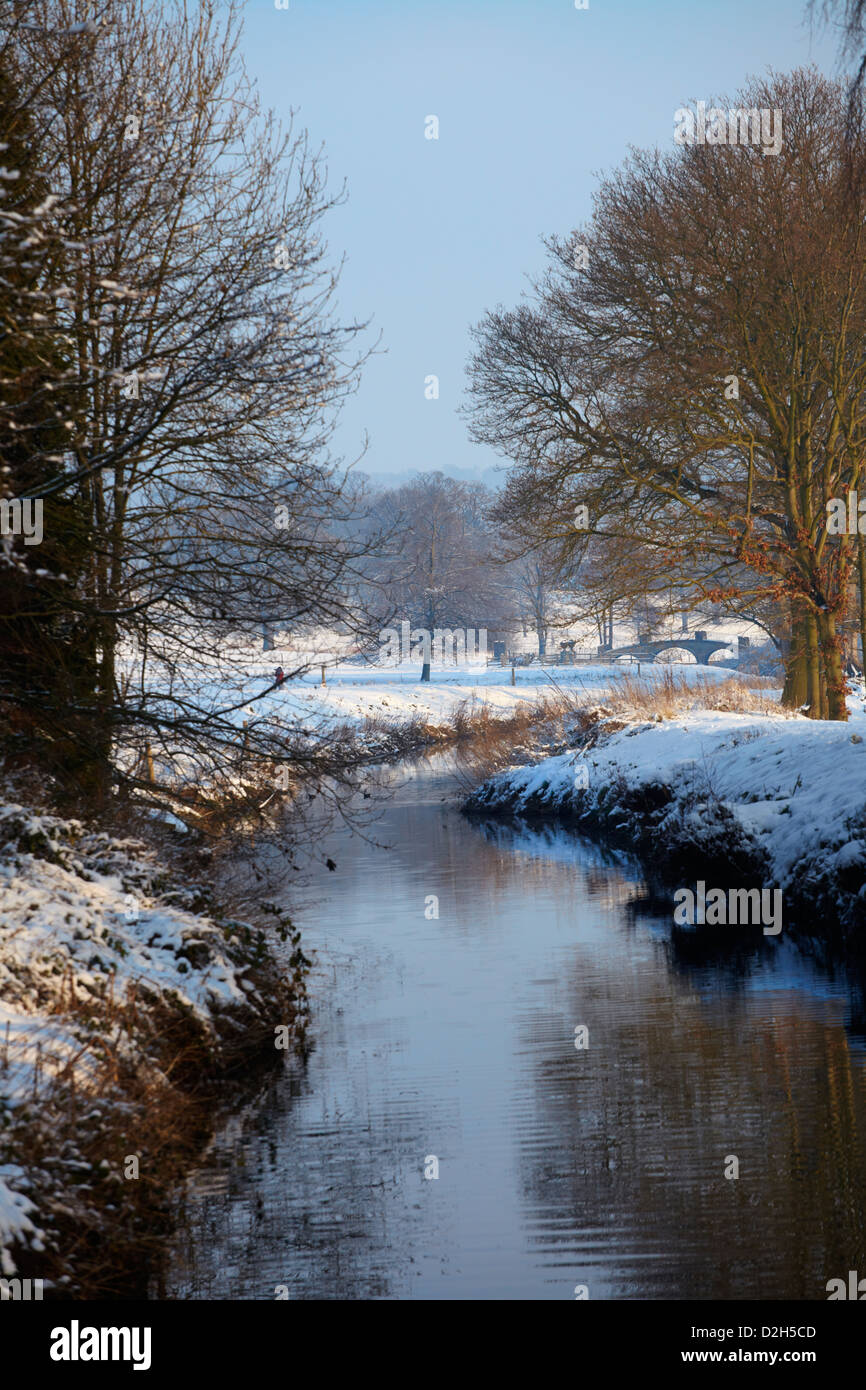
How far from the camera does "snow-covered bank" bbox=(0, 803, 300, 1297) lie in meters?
6.30

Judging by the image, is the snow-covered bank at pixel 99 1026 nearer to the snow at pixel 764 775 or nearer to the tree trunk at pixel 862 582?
the snow at pixel 764 775

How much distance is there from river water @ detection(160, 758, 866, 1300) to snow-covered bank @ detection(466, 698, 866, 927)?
3.30ft

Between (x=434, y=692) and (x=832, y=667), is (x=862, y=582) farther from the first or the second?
(x=434, y=692)

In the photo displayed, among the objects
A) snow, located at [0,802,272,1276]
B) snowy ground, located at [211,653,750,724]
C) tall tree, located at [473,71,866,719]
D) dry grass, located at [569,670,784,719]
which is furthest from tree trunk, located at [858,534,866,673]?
snow, located at [0,802,272,1276]

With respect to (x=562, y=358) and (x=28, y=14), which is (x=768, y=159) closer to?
(x=562, y=358)

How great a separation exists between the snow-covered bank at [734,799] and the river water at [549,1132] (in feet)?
3.30

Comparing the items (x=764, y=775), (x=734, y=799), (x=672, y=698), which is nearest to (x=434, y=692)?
(x=672, y=698)

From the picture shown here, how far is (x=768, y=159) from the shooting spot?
69.2 feet

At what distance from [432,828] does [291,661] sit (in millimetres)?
13064

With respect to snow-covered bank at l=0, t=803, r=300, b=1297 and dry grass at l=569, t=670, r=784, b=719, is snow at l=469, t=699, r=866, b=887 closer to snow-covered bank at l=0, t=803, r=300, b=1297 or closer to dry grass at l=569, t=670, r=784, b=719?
dry grass at l=569, t=670, r=784, b=719
